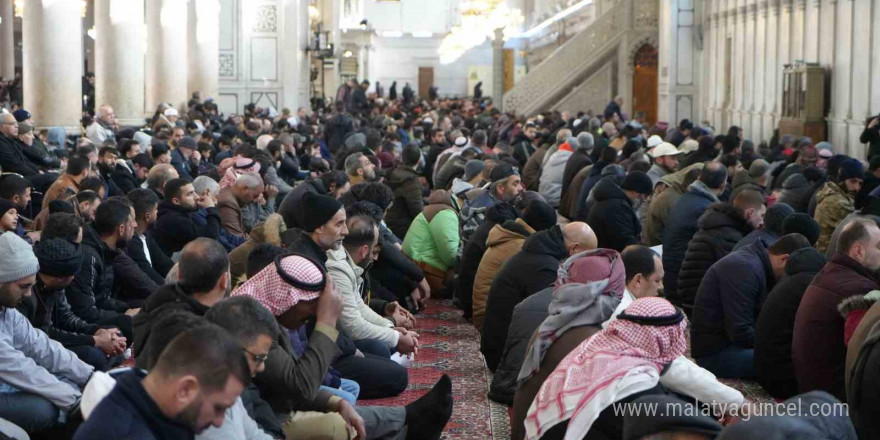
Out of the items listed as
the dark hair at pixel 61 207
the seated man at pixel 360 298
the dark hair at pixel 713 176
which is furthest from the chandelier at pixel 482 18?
the seated man at pixel 360 298

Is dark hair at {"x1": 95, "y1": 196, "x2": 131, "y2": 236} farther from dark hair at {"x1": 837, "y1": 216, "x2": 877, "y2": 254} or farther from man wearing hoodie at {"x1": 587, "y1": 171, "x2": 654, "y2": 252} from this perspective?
man wearing hoodie at {"x1": 587, "y1": 171, "x2": 654, "y2": 252}

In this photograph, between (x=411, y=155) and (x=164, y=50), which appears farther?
(x=164, y=50)

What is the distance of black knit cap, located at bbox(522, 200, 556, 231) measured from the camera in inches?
337

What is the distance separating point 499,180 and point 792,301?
11.8 feet

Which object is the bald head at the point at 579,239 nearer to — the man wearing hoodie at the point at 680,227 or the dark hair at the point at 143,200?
the dark hair at the point at 143,200

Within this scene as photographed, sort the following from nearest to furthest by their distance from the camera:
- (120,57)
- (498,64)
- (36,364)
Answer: (36,364)
(120,57)
(498,64)

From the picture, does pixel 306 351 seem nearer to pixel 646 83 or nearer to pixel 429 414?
pixel 429 414

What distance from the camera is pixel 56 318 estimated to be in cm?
686

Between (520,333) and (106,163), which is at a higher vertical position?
(106,163)

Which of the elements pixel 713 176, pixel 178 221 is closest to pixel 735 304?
pixel 713 176

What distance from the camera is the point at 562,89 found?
31141 mm

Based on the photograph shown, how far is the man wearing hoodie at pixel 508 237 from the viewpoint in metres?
8.55

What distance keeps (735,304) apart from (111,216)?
3.72 meters

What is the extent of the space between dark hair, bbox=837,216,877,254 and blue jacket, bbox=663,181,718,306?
11.5 feet
